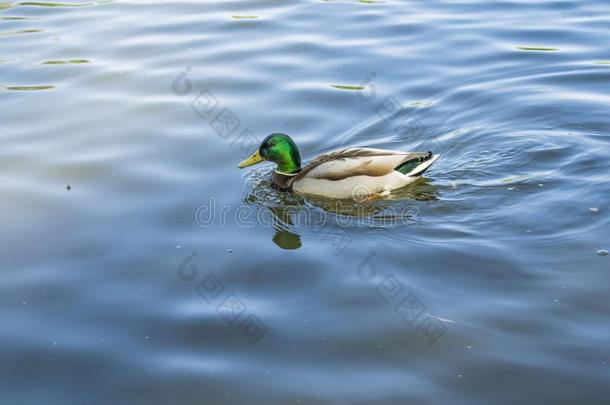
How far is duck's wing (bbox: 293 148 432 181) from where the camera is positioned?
8.23 meters

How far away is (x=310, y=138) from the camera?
30.8 feet

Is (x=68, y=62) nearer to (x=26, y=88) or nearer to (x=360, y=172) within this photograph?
(x=26, y=88)

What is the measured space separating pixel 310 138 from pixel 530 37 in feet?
12.8

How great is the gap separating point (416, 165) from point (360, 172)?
0.50 metres

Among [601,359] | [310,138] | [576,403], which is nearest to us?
[576,403]

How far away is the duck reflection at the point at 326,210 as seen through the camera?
7.66m

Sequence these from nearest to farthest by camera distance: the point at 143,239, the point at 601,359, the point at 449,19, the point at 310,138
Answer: the point at 601,359 < the point at 143,239 < the point at 310,138 < the point at 449,19

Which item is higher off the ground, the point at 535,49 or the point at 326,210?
the point at 535,49

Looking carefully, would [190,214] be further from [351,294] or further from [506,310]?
[506,310]

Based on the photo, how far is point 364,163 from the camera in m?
8.23

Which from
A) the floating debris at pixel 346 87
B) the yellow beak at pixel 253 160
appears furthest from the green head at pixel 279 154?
the floating debris at pixel 346 87

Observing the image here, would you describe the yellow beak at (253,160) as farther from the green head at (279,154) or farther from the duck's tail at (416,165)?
the duck's tail at (416,165)

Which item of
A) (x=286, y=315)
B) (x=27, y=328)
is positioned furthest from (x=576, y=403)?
(x=27, y=328)

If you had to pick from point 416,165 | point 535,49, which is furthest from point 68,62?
point 535,49
